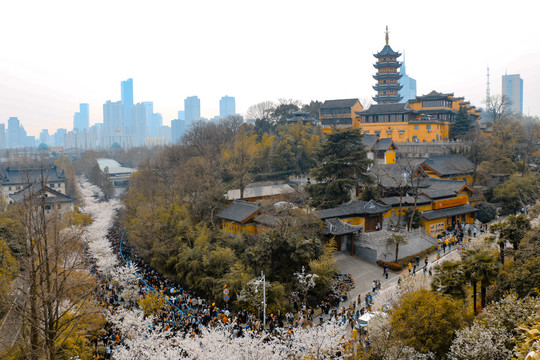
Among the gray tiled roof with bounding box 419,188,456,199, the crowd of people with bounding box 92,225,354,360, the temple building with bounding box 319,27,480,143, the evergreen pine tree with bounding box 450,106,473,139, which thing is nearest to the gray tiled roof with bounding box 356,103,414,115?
the temple building with bounding box 319,27,480,143

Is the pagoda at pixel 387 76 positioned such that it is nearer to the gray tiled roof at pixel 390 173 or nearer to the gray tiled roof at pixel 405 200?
the gray tiled roof at pixel 390 173

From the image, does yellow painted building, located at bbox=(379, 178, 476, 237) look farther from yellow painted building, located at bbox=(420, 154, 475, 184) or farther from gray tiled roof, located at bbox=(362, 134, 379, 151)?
gray tiled roof, located at bbox=(362, 134, 379, 151)

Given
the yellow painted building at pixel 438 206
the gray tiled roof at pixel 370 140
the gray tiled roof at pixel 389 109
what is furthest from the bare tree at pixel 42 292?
the gray tiled roof at pixel 389 109

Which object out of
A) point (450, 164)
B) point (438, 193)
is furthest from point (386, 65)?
point (438, 193)

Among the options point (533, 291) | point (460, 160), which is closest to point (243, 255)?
point (533, 291)

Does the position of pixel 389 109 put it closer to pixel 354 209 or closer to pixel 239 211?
pixel 354 209

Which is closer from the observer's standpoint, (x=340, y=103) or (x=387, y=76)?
(x=340, y=103)
